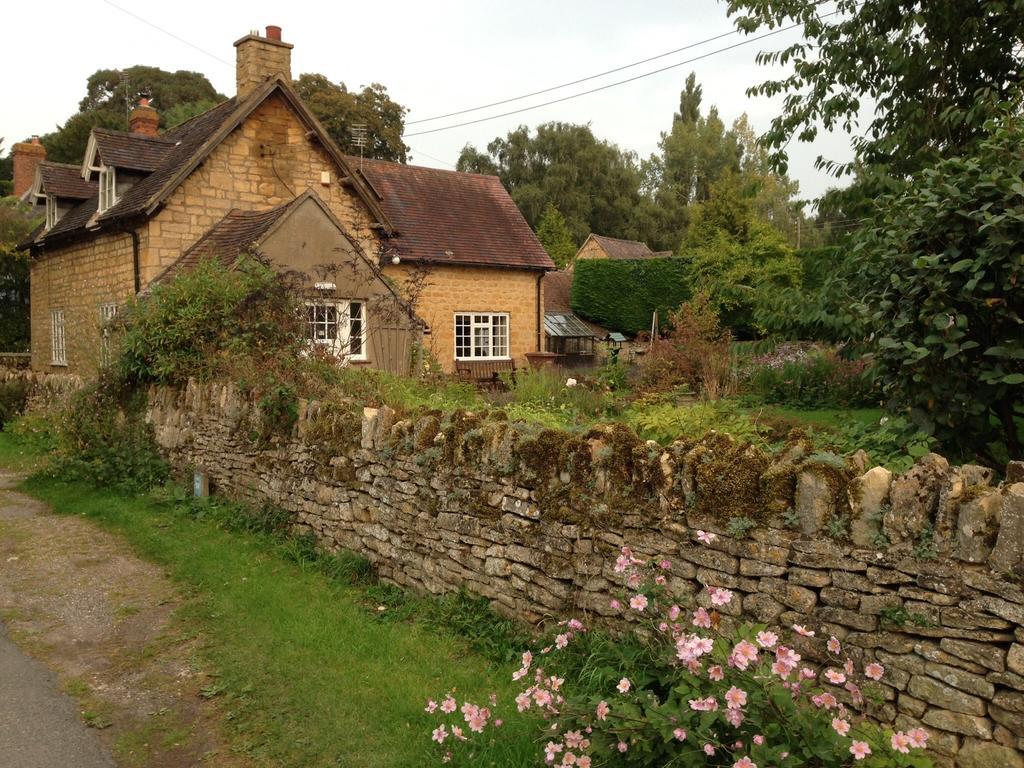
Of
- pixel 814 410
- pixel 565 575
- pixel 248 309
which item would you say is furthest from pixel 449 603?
pixel 814 410

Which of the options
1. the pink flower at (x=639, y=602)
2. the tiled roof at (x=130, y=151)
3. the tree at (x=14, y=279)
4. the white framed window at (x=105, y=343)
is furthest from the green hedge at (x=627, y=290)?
the pink flower at (x=639, y=602)

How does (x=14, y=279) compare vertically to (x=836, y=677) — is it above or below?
above

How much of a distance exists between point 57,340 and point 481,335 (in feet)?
37.1

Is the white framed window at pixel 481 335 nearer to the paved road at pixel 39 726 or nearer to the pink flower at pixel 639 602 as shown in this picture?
the paved road at pixel 39 726

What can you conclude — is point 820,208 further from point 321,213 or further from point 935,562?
point 321,213

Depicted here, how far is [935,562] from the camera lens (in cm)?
354

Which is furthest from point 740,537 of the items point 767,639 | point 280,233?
point 280,233

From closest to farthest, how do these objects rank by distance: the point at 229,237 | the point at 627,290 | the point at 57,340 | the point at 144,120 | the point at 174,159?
the point at 229,237 → the point at 174,159 → the point at 57,340 → the point at 144,120 → the point at 627,290

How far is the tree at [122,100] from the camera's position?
4290 cm

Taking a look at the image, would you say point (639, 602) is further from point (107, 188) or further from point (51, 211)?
point (51, 211)

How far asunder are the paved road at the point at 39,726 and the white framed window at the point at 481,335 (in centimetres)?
1693

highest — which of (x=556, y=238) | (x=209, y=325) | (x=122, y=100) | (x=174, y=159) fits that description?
(x=122, y=100)

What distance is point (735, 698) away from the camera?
320cm

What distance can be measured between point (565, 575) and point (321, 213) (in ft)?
36.8
